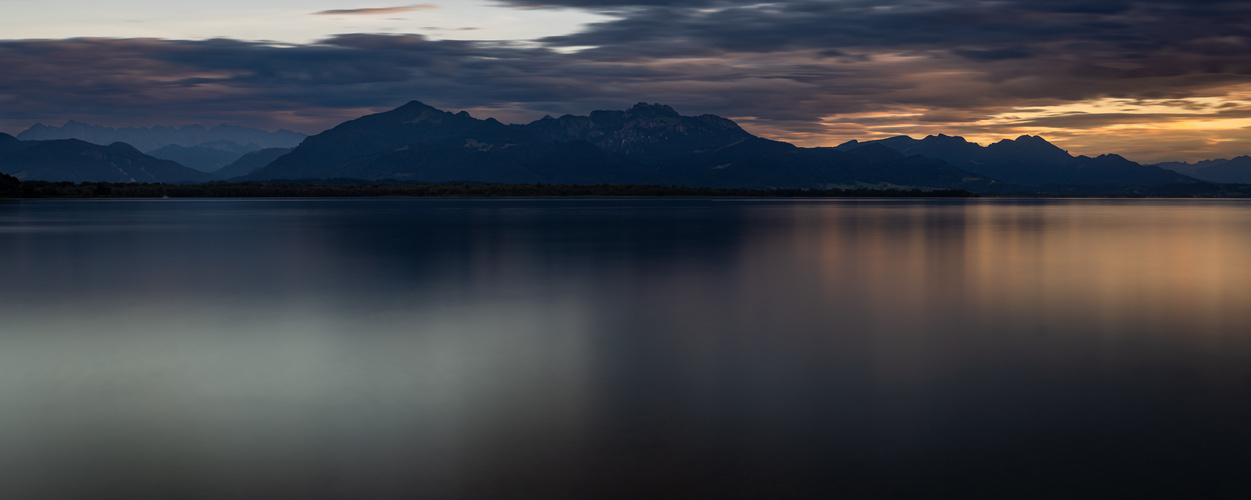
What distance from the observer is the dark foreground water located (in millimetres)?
8805

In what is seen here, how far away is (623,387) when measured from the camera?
12672mm

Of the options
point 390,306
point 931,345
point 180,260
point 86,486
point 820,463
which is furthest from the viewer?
point 180,260

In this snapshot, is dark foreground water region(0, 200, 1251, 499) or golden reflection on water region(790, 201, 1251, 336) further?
golden reflection on water region(790, 201, 1251, 336)

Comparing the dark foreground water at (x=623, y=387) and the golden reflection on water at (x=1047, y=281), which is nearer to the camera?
the dark foreground water at (x=623, y=387)

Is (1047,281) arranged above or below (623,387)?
below

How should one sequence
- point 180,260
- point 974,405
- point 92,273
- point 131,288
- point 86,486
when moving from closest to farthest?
1. point 86,486
2. point 974,405
3. point 131,288
4. point 92,273
5. point 180,260

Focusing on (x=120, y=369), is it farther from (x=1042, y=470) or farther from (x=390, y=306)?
(x=1042, y=470)

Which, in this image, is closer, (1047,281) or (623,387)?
(623,387)

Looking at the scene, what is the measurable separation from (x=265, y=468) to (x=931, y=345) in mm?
12361

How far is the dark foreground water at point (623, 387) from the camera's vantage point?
28.9 ft

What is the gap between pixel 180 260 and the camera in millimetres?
38844

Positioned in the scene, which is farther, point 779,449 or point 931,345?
point 931,345

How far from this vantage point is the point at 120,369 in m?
14.4

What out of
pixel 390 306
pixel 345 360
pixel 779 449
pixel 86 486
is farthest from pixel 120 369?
pixel 779 449
